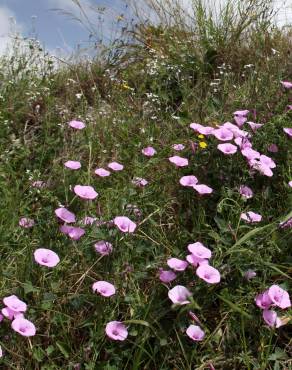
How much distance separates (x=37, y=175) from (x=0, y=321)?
0.92 m

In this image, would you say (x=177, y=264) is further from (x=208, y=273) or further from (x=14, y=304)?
(x=14, y=304)

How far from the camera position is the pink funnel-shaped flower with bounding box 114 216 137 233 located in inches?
83.8

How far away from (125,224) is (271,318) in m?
0.62

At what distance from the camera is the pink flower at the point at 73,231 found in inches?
84.0

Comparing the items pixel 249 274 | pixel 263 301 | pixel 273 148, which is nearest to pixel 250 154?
pixel 273 148

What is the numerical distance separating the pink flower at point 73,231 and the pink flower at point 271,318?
716 mm

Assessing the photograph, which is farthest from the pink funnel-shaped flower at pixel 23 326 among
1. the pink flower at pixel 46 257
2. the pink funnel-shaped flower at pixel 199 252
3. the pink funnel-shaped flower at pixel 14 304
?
the pink funnel-shaped flower at pixel 199 252

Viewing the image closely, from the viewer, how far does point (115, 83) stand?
425cm

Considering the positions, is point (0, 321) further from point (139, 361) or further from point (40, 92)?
point (40, 92)

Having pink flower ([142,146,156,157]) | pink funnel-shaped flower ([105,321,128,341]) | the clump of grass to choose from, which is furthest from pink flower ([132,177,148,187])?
pink funnel-shaped flower ([105,321,128,341])

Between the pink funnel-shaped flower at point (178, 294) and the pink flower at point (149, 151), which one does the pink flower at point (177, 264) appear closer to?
the pink funnel-shaped flower at point (178, 294)

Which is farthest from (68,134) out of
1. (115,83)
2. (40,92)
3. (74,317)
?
(74,317)

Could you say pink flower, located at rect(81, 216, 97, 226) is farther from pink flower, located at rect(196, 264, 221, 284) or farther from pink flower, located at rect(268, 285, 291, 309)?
pink flower, located at rect(268, 285, 291, 309)

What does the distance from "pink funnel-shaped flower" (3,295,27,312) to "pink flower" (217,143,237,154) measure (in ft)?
3.50
